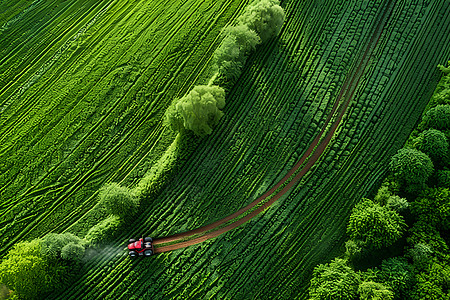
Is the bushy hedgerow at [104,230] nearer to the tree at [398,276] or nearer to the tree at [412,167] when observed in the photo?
the tree at [398,276]

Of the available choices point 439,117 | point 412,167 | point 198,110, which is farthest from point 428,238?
point 198,110

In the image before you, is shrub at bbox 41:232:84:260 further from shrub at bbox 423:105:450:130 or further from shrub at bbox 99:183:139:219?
shrub at bbox 423:105:450:130

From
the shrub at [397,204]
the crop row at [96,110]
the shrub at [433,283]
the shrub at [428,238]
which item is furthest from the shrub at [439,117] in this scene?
the crop row at [96,110]

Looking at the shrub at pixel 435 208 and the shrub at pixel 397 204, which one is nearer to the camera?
the shrub at pixel 435 208

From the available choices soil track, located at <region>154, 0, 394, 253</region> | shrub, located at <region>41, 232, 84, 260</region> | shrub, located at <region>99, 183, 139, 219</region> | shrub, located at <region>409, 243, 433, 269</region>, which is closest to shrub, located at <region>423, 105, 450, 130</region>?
soil track, located at <region>154, 0, 394, 253</region>

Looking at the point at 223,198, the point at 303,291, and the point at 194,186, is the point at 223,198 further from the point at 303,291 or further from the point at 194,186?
the point at 303,291

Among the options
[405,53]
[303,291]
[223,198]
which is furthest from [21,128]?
[405,53]

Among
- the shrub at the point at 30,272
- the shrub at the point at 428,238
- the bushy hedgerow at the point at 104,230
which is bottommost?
the shrub at the point at 30,272
